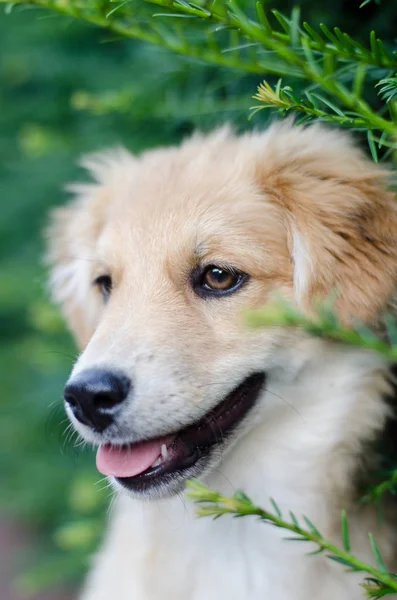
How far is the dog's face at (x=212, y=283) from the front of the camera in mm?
1719

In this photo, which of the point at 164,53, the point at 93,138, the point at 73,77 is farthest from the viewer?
the point at 73,77

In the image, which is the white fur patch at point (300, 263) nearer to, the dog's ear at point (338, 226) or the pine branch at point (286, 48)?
the dog's ear at point (338, 226)

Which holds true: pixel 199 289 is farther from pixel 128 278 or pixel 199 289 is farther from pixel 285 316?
pixel 285 316

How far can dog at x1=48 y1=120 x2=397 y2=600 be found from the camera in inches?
68.6

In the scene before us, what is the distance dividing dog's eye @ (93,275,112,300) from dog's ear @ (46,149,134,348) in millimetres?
35

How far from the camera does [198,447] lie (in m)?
1.86

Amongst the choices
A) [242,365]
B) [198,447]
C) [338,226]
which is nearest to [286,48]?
[338,226]

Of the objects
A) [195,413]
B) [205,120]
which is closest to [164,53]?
[205,120]

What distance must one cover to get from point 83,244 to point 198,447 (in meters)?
0.82

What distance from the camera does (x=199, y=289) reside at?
1.89m

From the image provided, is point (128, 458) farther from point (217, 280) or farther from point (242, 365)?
point (217, 280)

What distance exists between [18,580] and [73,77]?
2695 millimetres

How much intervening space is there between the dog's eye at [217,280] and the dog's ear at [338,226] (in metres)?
0.15

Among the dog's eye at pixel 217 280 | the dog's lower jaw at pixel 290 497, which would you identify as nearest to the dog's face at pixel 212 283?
the dog's eye at pixel 217 280
